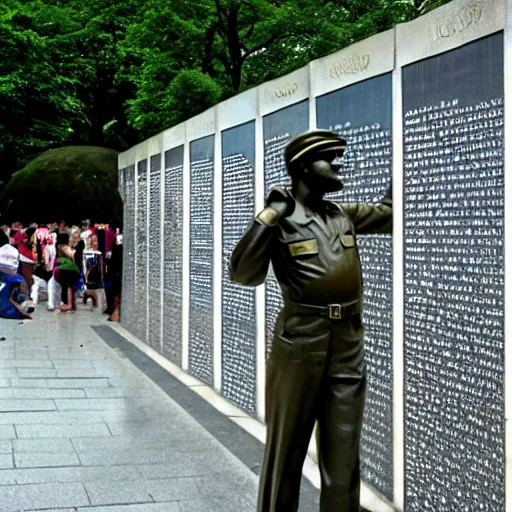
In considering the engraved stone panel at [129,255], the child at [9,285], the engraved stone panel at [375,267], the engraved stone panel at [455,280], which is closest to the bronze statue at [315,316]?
the engraved stone panel at [455,280]

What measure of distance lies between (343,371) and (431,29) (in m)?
2.25

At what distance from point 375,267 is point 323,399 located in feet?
6.64

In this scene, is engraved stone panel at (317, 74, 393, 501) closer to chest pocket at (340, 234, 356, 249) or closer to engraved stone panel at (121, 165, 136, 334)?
chest pocket at (340, 234, 356, 249)

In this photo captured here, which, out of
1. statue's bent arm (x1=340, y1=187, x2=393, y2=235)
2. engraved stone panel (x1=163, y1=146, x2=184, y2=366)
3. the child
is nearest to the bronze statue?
statue's bent arm (x1=340, y1=187, x2=393, y2=235)

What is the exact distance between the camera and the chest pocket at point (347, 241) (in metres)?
4.22

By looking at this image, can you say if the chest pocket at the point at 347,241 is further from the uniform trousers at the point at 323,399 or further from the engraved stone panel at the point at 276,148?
the engraved stone panel at the point at 276,148

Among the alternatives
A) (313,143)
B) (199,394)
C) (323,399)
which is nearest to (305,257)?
(313,143)

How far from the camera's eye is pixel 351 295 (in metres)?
4.18

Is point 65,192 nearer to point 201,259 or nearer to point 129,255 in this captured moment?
point 129,255

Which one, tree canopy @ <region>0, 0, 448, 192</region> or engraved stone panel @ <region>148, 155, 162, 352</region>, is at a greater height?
tree canopy @ <region>0, 0, 448, 192</region>

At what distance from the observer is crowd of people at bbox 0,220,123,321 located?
16.0 m

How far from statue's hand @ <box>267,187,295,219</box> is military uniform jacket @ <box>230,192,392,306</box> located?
1.3 inches

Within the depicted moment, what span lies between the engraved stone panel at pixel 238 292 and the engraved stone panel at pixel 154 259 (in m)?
3.18

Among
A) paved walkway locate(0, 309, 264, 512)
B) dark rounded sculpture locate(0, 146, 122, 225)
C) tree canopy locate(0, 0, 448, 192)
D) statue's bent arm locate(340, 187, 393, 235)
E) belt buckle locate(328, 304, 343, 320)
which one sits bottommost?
paved walkway locate(0, 309, 264, 512)
